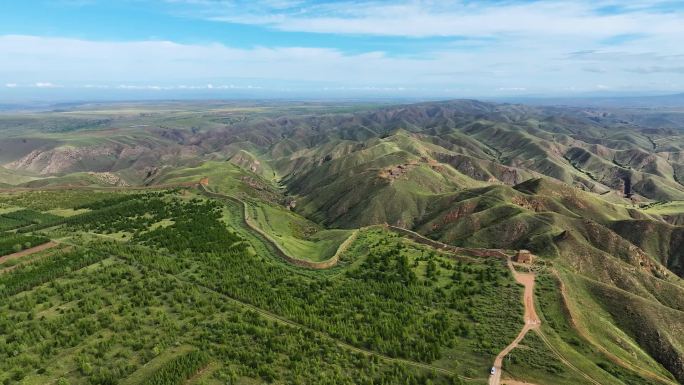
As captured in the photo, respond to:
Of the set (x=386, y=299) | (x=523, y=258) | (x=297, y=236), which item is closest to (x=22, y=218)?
(x=297, y=236)

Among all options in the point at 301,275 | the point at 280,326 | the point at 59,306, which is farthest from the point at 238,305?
the point at 59,306

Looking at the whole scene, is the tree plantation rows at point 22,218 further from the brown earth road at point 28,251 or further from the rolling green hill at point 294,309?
the brown earth road at point 28,251

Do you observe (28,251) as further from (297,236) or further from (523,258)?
(523,258)

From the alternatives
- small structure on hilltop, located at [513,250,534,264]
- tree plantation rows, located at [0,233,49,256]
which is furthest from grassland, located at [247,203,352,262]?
tree plantation rows, located at [0,233,49,256]

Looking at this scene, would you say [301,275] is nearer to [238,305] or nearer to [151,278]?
[238,305]

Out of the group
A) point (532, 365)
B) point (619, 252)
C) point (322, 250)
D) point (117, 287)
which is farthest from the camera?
point (619, 252)

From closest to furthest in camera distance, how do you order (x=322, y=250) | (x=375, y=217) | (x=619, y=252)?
1. (x=322, y=250)
2. (x=619, y=252)
3. (x=375, y=217)

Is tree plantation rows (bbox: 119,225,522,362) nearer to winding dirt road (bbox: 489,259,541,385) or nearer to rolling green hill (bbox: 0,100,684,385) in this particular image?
rolling green hill (bbox: 0,100,684,385)

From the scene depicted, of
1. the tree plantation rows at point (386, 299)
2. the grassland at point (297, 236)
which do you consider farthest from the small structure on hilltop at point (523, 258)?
the grassland at point (297, 236)

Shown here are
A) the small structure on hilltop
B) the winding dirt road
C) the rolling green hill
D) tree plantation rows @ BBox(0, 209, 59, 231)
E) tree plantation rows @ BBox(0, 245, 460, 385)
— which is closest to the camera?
tree plantation rows @ BBox(0, 245, 460, 385)
